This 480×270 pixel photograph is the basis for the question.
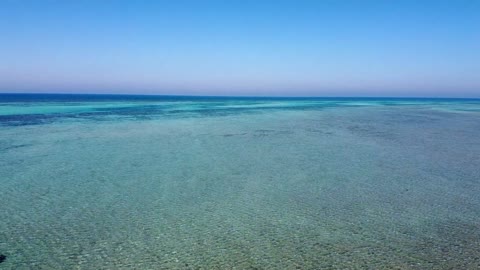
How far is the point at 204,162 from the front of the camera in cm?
923

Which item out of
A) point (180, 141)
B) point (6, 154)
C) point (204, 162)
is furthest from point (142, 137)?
point (204, 162)

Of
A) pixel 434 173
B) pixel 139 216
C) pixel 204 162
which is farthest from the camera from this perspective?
pixel 204 162

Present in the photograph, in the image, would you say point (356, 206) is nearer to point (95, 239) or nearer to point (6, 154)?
point (95, 239)

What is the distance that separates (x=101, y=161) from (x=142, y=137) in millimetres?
5097

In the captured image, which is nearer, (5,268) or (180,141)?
(5,268)

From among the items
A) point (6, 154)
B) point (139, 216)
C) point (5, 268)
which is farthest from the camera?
point (6, 154)

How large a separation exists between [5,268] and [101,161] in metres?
5.85

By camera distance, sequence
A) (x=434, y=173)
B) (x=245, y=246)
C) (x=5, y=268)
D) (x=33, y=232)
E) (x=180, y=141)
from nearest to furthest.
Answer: (x=5, y=268)
(x=245, y=246)
(x=33, y=232)
(x=434, y=173)
(x=180, y=141)

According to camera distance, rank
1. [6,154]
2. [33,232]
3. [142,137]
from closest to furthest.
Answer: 1. [33,232]
2. [6,154]
3. [142,137]

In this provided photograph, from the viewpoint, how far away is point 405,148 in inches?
457

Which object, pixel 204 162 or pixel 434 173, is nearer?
pixel 434 173

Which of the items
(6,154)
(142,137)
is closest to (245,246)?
(6,154)

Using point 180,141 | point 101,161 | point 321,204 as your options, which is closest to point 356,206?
point 321,204

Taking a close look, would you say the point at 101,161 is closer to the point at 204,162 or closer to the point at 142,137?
the point at 204,162
